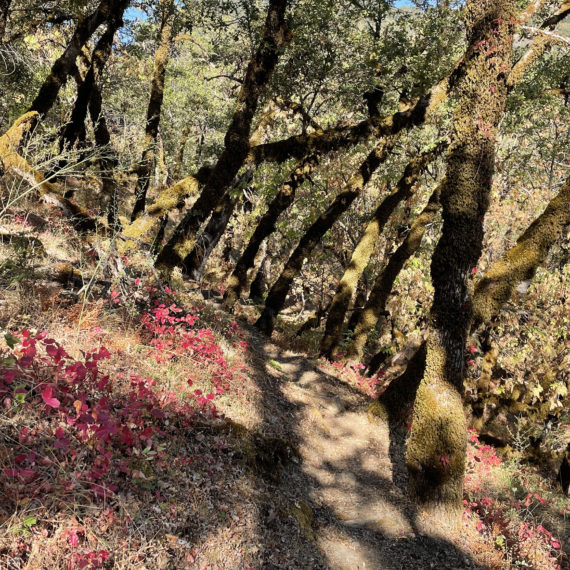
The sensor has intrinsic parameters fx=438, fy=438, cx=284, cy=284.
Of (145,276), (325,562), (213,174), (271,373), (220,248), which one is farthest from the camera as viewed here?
(220,248)

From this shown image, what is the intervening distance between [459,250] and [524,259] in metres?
1.97

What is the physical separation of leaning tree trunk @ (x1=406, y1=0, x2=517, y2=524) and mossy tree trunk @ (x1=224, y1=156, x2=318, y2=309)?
6244mm

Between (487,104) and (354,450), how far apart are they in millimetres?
6444

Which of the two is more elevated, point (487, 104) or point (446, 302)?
point (487, 104)

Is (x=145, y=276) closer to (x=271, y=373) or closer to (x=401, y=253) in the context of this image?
(x=271, y=373)

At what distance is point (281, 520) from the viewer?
5.33 m

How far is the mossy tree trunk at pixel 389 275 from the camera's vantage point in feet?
39.4

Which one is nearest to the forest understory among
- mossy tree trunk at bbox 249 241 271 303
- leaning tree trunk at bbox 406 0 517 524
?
leaning tree trunk at bbox 406 0 517 524

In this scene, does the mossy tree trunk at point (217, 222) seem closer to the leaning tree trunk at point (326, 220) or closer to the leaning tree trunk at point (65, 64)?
the leaning tree trunk at point (326, 220)

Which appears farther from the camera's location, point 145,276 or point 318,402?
point 318,402

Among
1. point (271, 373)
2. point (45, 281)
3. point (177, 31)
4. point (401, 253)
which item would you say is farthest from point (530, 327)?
point (177, 31)

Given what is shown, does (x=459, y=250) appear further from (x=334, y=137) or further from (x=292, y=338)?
(x=292, y=338)

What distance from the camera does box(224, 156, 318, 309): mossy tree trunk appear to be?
12.9 meters

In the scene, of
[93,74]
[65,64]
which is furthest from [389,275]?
[65,64]
